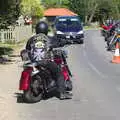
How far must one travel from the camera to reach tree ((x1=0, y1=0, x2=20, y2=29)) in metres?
20.6

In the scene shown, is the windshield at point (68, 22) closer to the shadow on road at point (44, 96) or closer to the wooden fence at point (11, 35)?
the wooden fence at point (11, 35)

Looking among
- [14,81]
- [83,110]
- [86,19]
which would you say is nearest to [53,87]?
[83,110]

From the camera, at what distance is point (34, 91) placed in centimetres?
1154

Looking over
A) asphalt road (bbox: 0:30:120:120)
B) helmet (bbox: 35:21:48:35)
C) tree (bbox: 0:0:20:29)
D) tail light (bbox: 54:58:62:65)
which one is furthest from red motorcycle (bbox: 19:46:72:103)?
tree (bbox: 0:0:20:29)

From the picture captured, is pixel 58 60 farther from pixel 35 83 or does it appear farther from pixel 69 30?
pixel 69 30

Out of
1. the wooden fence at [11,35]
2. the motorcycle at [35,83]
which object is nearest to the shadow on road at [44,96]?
the motorcycle at [35,83]

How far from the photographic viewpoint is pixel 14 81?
15.6m

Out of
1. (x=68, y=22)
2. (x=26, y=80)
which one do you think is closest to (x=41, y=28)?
(x=26, y=80)

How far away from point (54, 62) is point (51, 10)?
4121 inches

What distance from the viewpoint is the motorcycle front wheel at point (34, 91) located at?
37.7 feet

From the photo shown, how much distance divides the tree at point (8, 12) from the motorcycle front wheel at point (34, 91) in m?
9.33

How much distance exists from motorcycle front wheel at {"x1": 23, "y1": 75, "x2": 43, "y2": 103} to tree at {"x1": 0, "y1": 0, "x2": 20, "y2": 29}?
9.33 m

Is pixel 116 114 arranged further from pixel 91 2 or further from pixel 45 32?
pixel 91 2

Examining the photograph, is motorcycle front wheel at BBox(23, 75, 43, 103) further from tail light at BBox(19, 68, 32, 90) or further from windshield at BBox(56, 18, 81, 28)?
windshield at BBox(56, 18, 81, 28)
